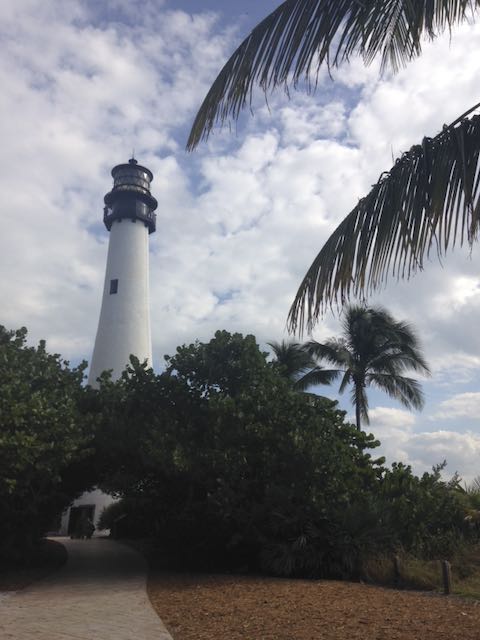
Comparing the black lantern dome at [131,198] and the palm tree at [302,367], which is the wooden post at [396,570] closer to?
the palm tree at [302,367]

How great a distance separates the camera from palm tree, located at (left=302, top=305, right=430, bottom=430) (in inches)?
1001

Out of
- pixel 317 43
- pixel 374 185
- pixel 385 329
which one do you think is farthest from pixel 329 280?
pixel 385 329

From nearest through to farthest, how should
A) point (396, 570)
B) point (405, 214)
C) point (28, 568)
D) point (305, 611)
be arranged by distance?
point (405, 214) < point (305, 611) < point (396, 570) < point (28, 568)

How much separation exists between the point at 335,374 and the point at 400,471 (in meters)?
12.0

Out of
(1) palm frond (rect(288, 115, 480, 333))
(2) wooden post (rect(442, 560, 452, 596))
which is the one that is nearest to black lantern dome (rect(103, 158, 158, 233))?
(2) wooden post (rect(442, 560, 452, 596))

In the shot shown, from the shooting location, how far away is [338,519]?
1223 cm

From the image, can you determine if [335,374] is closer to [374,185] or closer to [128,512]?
[128,512]

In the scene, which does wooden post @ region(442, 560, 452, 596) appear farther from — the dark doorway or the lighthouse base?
the dark doorway

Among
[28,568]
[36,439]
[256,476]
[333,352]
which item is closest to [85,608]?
[36,439]

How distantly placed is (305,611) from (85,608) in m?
3.43

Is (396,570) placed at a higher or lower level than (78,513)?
lower

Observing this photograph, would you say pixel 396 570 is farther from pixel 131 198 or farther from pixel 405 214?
pixel 131 198

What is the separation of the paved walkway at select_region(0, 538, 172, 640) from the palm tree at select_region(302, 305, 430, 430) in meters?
13.8

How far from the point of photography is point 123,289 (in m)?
31.2
